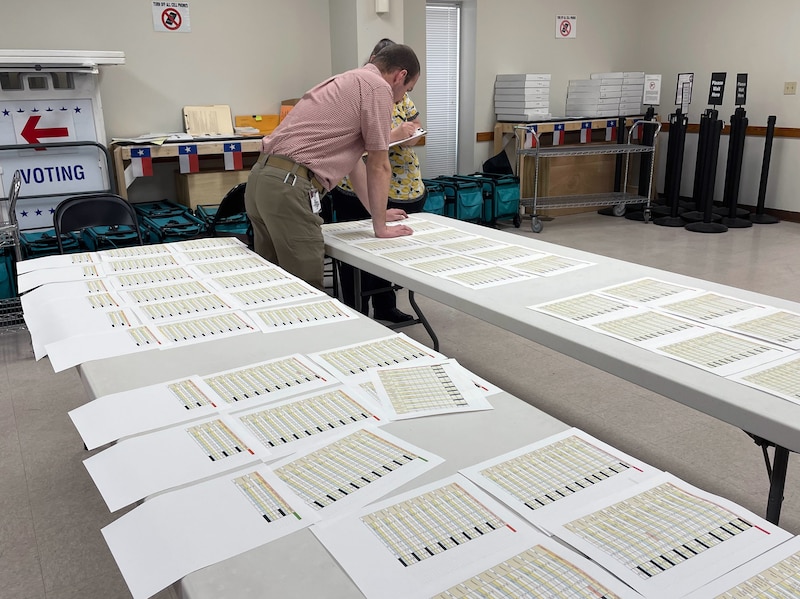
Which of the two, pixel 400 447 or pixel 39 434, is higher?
pixel 400 447

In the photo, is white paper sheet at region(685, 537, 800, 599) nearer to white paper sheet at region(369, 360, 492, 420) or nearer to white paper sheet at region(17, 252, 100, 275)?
white paper sheet at region(369, 360, 492, 420)

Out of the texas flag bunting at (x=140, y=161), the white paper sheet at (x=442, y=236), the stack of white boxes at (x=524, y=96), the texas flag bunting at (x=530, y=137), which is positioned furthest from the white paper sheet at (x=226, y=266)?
the stack of white boxes at (x=524, y=96)

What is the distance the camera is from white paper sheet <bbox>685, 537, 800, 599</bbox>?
873 millimetres

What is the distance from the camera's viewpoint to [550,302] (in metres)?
1.98

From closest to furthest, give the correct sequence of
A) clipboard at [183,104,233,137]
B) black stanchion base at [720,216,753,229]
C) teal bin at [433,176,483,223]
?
clipboard at [183,104,233,137], teal bin at [433,176,483,223], black stanchion base at [720,216,753,229]

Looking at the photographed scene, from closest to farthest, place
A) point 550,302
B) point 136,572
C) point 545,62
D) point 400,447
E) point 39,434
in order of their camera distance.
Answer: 1. point 136,572
2. point 400,447
3. point 550,302
4. point 39,434
5. point 545,62

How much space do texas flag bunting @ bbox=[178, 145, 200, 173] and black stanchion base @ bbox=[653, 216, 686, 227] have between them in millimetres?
4644

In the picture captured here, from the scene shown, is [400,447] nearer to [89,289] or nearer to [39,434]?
[89,289]

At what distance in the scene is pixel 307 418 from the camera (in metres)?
1.35

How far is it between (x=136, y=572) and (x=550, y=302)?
4.53 ft

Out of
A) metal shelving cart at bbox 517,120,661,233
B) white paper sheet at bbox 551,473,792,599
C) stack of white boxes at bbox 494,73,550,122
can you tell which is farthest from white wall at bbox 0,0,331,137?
white paper sheet at bbox 551,473,792,599

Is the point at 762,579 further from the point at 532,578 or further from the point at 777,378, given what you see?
the point at 777,378

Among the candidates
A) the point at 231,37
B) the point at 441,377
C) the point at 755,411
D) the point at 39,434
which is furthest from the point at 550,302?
the point at 231,37

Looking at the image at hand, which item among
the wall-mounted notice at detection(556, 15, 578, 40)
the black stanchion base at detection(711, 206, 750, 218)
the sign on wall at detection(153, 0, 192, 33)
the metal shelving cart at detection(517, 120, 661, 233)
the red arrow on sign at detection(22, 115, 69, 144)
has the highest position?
the wall-mounted notice at detection(556, 15, 578, 40)
